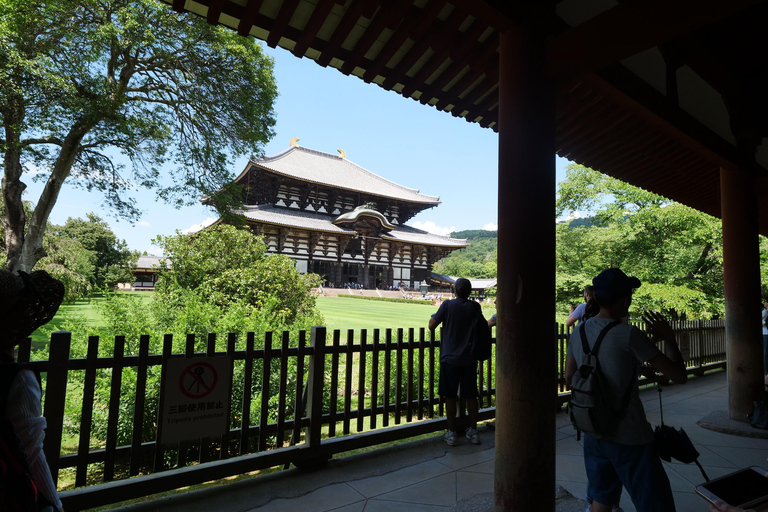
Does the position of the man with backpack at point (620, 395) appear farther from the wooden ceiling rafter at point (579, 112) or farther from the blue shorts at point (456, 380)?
the wooden ceiling rafter at point (579, 112)

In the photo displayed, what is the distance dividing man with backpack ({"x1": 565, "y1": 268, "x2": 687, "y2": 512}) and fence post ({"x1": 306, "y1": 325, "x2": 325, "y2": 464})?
1.78 metres

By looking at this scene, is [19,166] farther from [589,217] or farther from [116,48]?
[589,217]

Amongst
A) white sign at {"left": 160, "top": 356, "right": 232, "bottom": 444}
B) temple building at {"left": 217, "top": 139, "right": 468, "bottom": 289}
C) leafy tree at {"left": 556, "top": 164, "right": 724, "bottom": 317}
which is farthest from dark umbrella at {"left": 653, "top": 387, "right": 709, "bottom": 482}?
temple building at {"left": 217, "top": 139, "right": 468, "bottom": 289}

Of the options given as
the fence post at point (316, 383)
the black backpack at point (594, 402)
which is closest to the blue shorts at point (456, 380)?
the fence post at point (316, 383)

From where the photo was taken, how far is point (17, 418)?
3.20ft

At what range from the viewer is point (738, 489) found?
1531 millimetres

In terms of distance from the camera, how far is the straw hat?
101cm

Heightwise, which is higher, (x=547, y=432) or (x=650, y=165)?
(x=650, y=165)

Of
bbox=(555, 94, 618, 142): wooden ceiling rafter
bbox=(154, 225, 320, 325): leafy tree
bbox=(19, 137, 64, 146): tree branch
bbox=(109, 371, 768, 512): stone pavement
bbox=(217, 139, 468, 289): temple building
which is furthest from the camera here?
bbox=(217, 139, 468, 289): temple building

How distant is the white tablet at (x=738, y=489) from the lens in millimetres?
1462

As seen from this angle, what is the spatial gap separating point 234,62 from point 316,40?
9107 millimetres

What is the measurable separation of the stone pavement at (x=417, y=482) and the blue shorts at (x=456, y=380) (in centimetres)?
45

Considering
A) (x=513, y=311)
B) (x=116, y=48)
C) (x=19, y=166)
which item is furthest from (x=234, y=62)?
(x=513, y=311)

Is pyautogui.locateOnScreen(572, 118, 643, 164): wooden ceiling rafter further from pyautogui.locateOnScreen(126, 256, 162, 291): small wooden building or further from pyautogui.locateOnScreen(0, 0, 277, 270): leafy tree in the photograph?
pyautogui.locateOnScreen(126, 256, 162, 291): small wooden building
